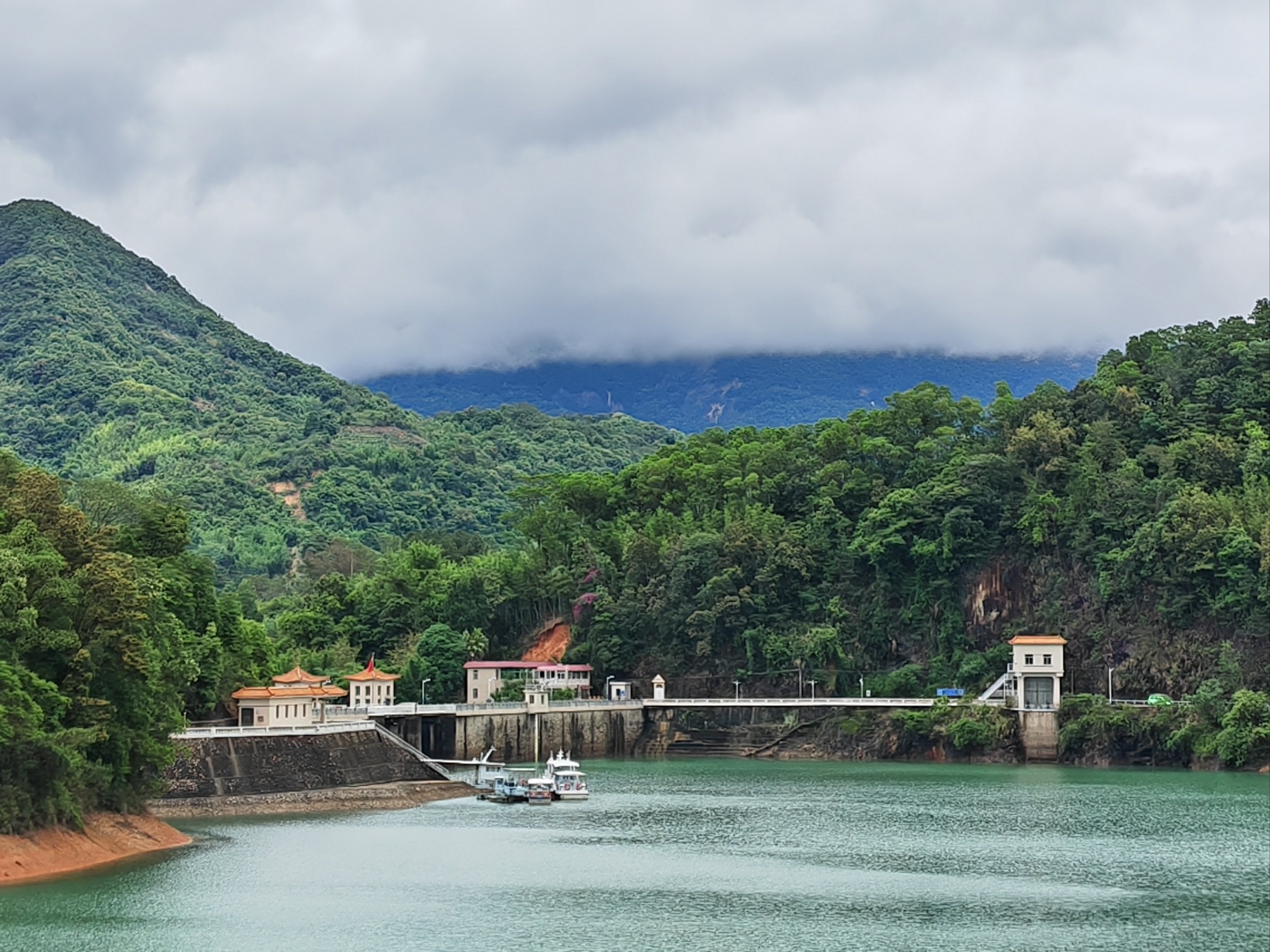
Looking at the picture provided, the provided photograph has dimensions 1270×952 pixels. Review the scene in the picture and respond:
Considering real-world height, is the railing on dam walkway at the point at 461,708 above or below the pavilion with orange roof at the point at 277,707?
below

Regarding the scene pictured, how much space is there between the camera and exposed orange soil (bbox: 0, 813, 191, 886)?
179 ft

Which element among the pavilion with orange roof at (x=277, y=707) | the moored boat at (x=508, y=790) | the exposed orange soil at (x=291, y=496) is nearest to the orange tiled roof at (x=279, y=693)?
the pavilion with orange roof at (x=277, y=707)

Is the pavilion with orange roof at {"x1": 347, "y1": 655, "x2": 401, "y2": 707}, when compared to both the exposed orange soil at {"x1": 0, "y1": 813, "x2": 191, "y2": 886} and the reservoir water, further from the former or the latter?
the exposed orange soil at {"x1": 0, "y1": 813, "x2": 191, "y2": 886}

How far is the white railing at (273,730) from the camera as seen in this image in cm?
7375

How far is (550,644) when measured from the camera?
129000 millimetres

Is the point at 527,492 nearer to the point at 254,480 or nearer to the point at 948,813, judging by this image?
the point at 254,480

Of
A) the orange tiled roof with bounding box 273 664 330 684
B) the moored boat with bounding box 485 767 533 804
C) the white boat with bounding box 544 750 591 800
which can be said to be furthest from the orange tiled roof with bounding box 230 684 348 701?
the white boat with bounding box 544 750 591 800

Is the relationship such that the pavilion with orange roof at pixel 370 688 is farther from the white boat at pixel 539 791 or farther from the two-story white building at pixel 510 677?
the white boat at pixel 539 791

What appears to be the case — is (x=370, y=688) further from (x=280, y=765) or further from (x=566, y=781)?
(x=280, y=765)

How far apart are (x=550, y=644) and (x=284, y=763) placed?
2109 inches

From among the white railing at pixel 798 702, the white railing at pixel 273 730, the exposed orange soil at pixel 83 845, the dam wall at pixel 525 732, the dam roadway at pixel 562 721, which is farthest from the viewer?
the white railing at pixel 798 702

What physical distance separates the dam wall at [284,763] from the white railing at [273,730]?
0.19ft

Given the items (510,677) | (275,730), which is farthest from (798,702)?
(275,730)

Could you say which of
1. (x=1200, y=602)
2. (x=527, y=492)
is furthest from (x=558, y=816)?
(x=527, y=492)
